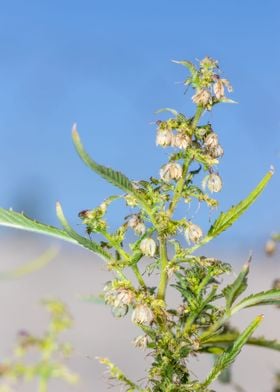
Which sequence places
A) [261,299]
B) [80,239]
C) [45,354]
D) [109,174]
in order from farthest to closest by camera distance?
1. [45,354]
2. [261,299]
3. [80,239]
4. [109,174]

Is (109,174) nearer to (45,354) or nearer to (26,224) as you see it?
(26,224)

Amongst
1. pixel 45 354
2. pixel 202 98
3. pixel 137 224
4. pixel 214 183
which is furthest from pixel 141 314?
pixel 45 354

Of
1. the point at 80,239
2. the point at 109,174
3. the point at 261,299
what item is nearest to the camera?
the point at 109,174

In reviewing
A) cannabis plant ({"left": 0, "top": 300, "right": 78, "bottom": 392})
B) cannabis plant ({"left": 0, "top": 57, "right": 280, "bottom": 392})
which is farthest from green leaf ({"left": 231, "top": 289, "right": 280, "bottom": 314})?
cannabis plant ({"left": 0, "top": 300, "right": 78, "bottom": 392})

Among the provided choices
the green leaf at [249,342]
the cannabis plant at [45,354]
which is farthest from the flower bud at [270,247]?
the green leaf at [249,342]

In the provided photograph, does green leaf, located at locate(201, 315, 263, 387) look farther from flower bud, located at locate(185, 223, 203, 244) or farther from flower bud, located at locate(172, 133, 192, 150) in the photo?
flower bud, located at locate(172, 133, 192, 150)

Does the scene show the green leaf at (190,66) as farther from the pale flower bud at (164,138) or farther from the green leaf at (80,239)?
the green leaf at (80,239)
